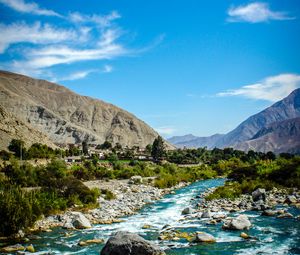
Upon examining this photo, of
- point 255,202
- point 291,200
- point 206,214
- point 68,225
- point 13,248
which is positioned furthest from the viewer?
point 255,202

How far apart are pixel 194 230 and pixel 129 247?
8809 mm

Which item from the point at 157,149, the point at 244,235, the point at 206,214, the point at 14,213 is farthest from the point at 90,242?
the point at 157,149

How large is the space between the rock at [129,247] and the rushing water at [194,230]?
81.5 inches

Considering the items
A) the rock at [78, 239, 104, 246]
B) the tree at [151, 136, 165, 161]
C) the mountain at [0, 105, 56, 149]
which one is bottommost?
the rock at [78, 239, 104, 246]

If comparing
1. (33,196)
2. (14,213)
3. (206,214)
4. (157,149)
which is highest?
(157,149)

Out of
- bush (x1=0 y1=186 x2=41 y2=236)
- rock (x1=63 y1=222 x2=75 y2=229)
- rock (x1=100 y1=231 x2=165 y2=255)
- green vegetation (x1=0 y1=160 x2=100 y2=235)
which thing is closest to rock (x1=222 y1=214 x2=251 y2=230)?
rock (x1=100 y1=231 x2=165 y2=255)

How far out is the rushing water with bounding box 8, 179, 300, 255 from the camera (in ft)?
70.5

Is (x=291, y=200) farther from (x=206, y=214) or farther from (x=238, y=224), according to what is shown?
(x=238, y=224)

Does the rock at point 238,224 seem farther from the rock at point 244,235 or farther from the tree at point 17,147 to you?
the tree at point 17,147

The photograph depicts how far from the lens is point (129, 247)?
19.2m

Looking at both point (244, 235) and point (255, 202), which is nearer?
point (244, 235)

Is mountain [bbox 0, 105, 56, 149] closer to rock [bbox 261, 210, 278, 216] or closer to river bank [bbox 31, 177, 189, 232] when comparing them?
river bank [bbox 31, 177, 189, 232]

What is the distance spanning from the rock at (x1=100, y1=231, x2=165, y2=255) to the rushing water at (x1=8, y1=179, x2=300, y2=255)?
207cm

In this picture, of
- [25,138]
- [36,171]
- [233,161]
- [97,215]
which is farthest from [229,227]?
[25,138]
